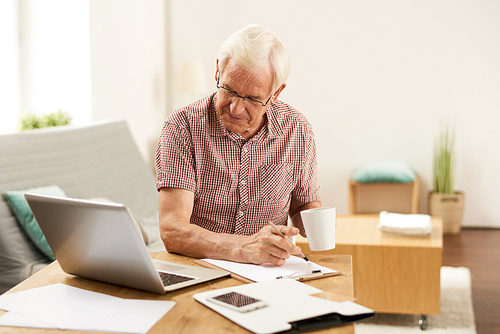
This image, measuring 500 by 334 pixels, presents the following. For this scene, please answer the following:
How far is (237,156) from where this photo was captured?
1.58 m

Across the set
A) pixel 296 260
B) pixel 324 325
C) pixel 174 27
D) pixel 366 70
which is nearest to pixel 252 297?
pixel 324 325

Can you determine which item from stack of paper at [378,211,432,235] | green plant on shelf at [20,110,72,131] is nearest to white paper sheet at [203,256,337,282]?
stack of paper at [378,211,432,235]

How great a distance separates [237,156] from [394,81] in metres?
3.49

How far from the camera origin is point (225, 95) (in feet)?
4.81

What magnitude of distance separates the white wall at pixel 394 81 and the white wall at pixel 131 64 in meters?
0.70

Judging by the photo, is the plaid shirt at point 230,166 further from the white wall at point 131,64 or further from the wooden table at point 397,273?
the white wall at point 131,64

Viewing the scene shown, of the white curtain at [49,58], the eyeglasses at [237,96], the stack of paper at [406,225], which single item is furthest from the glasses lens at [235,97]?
the white curtain at [49,58]

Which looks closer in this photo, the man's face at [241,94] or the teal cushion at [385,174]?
the man's face at [241,94]

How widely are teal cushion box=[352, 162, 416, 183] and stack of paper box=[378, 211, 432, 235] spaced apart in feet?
4.62

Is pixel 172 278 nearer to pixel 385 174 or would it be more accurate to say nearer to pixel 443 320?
pixel 443 320

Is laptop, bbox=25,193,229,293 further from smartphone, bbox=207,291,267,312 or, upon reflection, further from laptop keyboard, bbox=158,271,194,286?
smartphone, bbox=207,291,267,312

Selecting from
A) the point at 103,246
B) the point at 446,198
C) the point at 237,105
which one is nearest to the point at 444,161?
the point at 446,198

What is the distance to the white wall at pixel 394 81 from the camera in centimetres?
464

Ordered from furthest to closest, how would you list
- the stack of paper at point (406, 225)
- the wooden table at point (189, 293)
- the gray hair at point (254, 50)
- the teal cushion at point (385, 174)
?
the teal cushion at point (385, 174) → the stack of paper at point (406, 225) → the gray hair at point (254, 50) → the wooden table at point (189, 293)
